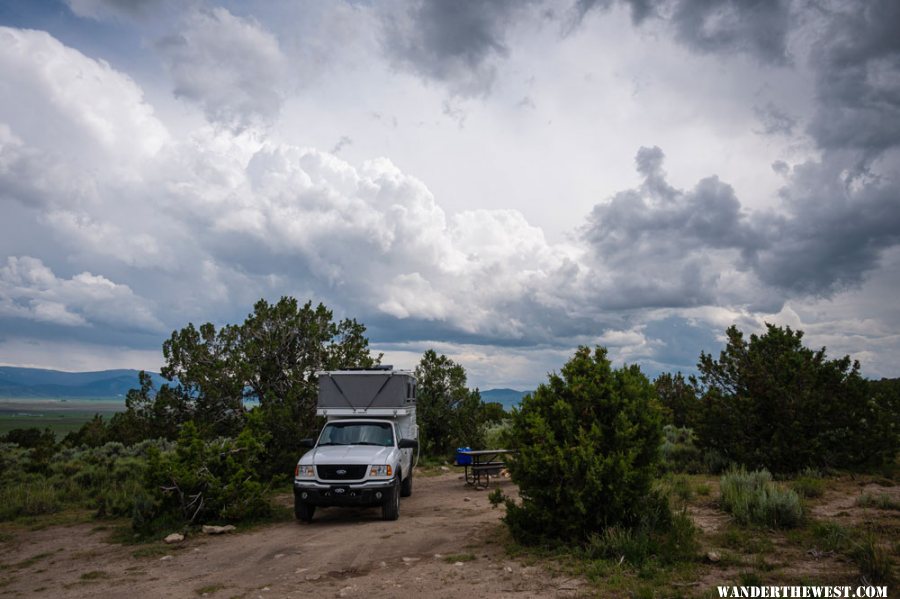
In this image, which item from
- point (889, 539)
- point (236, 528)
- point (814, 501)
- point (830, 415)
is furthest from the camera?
point (830, 415)

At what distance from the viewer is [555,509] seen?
8.25 m

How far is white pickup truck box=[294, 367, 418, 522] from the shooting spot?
10938 millimetres

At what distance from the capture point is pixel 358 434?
12555 mm

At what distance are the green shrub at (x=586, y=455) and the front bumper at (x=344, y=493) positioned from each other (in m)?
3.06

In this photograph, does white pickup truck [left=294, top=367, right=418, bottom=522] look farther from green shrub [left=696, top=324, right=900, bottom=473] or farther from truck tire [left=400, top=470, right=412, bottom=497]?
green shrub [left=696, top=324, right=900, bottom=473]

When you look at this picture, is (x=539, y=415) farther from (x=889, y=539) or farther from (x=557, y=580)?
(x=889, y=539)

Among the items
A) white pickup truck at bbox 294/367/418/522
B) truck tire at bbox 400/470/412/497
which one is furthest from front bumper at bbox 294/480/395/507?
truck tire at bbox 400/470/412/497

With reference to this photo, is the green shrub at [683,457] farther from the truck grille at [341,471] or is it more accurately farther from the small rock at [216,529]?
the small rock at [216,529]

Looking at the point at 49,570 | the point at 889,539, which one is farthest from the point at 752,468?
the point at 49,570

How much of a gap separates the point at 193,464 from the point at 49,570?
292cm

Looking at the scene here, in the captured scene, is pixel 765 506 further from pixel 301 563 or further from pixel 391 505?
pixel 301 563

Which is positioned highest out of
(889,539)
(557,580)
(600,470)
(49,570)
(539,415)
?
(539,415)

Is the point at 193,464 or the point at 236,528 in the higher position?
Result: the point at 193,464

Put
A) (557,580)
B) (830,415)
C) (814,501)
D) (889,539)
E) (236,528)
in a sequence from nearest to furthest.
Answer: (557,580) → (889,539) → (814,501) → (236,528) → (830,415)
